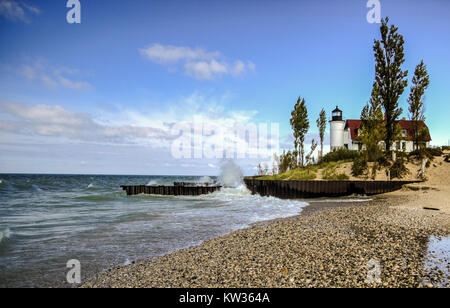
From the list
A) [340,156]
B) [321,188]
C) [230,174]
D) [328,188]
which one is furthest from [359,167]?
[230,174]

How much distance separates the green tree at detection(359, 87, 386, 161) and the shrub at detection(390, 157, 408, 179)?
6.94 ft

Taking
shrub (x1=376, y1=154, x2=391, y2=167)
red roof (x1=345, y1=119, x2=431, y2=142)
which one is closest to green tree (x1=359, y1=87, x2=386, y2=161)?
shrub (x1=376, y1=154, x2=391, y2=167)

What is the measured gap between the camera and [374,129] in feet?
99.3

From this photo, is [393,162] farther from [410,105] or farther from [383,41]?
[383,41]

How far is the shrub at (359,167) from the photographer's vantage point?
2907 cm

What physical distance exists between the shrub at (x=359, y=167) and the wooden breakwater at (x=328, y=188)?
5017mm

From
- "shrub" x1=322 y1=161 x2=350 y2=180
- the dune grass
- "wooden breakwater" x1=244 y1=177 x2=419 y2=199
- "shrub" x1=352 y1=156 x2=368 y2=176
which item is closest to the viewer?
"wooden breakwater" x1=244 y1=177 x2=419 y2=199

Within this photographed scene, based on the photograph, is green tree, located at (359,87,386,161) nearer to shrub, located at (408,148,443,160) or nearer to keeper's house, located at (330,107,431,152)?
shrub, located at (408,148,443,160)

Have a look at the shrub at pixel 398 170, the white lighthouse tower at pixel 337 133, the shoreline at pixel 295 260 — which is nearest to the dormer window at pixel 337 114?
the white lighthouse tower at pixel 337 133

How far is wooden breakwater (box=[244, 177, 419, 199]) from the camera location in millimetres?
24078

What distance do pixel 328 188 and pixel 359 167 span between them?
7056 millimetres

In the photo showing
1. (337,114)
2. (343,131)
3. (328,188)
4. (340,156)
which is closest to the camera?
(328,188)

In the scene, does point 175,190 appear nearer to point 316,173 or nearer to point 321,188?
point 321,188
